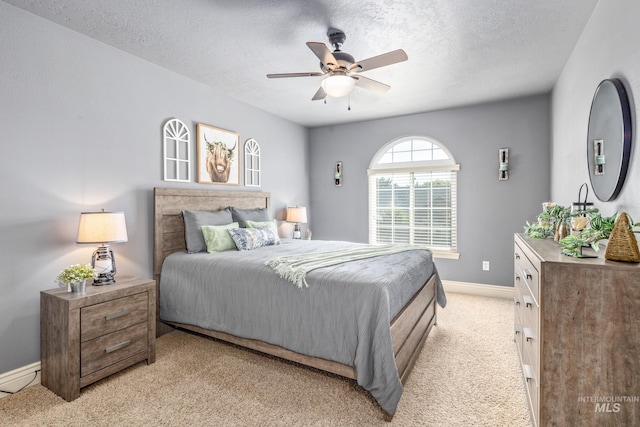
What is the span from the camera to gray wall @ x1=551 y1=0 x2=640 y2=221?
1.66 metres

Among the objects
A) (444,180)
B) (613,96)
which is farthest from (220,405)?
(444,180)

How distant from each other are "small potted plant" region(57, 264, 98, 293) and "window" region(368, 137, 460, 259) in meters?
3.93

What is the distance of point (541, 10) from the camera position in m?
2.28

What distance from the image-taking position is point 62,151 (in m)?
2.49

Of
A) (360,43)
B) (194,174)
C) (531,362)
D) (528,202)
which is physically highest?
(360,43)

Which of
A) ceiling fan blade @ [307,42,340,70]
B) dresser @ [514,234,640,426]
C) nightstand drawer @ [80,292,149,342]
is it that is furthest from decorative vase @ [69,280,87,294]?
dresser @ [514,234,640,426]

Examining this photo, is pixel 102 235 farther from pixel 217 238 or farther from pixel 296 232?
pixel 296 232

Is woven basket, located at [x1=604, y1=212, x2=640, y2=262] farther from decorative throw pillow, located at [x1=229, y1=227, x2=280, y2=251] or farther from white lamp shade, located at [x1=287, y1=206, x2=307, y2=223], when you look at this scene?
white lamp shade, located at [x1=287, y1=206, x2=307, y2=223]

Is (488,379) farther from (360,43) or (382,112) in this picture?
(382,112)

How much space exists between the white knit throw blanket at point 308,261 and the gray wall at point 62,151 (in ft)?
5.03

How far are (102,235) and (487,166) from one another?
450cm

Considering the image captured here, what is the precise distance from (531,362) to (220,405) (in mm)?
1874

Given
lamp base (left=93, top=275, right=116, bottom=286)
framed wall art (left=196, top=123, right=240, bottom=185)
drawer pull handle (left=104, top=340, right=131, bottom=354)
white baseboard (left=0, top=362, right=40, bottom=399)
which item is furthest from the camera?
framed wall art (left=196, top=123, right=240, bottom=185)

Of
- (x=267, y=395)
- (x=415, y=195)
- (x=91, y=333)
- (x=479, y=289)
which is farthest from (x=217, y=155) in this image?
(x=479, y=289)
